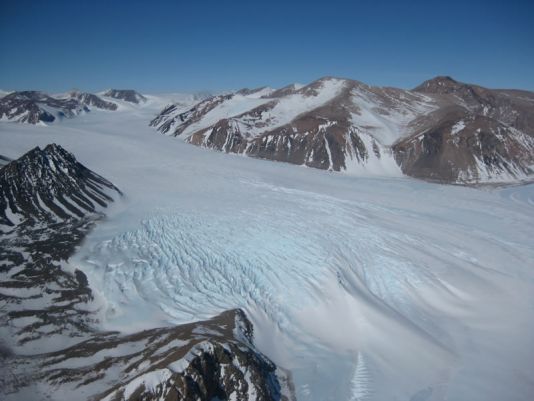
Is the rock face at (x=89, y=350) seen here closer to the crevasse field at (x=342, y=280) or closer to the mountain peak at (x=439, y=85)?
the crevasse field at (x=342, y=280)

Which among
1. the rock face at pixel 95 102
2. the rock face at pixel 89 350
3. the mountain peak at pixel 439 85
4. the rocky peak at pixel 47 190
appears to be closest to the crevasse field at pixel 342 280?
the rock face at pixel 89 350

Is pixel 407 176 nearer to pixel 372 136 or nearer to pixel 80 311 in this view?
pixel 372 136

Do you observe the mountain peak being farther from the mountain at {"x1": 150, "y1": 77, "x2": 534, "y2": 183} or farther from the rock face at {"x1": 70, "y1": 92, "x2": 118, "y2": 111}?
the rock face at {"x1": 70, "y1": 92, "x2": 118, "y2": 111}

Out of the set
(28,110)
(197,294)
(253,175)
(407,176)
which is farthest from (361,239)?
(28,110)

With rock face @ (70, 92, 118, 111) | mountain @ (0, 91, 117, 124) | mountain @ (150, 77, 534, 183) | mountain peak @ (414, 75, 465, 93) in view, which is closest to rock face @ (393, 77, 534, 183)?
mountain @ (150, 77, 534, 183)

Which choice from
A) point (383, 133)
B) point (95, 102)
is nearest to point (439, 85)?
point (383, 133)

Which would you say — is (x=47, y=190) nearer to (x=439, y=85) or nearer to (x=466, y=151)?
(x=466, y=151)
